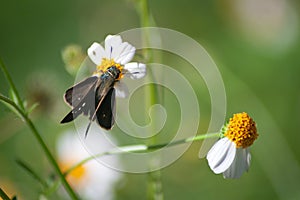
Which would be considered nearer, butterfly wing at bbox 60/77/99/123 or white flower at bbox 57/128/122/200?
butterfly wing at bbox 60/77/99/123

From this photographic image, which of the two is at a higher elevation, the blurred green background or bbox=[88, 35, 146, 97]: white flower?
bbox=[88, 35, 146, 97]: white flower

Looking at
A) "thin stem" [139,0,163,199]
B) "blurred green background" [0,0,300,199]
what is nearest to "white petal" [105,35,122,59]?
"thin stem" [139,0,163,199]

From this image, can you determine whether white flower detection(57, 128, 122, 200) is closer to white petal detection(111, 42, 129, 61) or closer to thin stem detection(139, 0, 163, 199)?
thin stem detection(139, 0, 163, 199)

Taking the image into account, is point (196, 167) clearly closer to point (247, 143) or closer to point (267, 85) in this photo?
point (267, 85)

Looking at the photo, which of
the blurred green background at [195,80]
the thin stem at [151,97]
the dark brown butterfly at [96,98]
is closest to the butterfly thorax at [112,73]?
the dark brown butterfly at [96,98]

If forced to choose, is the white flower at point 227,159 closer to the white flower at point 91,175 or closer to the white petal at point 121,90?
the white petal at point 121,90

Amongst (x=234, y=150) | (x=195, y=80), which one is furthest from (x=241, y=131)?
→ (x=195, y=80)

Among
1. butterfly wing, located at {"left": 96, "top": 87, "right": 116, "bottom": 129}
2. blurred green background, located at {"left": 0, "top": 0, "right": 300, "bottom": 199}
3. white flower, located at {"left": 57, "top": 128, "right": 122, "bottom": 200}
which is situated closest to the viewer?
butterfly wing, located at {"left": 96, "top": 87, "right": 116, "bottom": 129}

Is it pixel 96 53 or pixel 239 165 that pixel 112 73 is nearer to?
pixel 96 53
